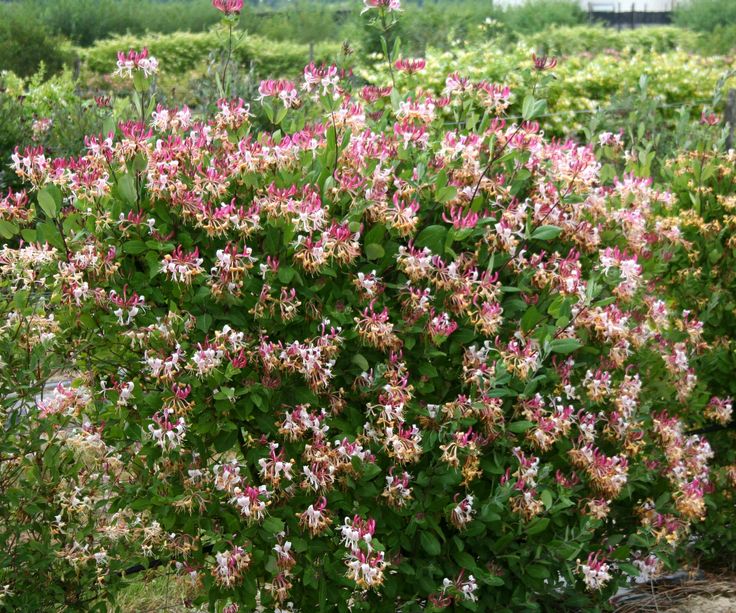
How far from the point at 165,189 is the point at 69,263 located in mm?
318

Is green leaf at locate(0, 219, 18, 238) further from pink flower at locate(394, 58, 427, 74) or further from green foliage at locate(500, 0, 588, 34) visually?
green foliage at locate(500, 0, 588, 34)

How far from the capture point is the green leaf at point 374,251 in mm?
2830

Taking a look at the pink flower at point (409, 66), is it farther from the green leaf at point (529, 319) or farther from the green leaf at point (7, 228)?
the green leaf at point (7, 228)

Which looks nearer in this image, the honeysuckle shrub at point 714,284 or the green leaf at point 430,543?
the green leaf at point 430,543

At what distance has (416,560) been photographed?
3.00m

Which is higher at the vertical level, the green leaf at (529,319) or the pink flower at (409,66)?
the pink flower at (409,66)

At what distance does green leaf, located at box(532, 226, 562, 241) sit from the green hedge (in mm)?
23416

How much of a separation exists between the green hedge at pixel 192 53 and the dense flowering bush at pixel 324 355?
76.5 feet

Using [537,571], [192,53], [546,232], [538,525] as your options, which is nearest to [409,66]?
[546,232]

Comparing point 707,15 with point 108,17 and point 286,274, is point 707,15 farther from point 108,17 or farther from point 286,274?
point 286,274

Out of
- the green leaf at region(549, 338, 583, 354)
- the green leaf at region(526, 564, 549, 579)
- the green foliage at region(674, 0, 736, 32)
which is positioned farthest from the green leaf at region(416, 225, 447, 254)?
the green foliage at region(674, 0, 736, 32)

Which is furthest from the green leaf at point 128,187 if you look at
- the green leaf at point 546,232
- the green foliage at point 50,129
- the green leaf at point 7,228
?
the green foliage at point 50,129

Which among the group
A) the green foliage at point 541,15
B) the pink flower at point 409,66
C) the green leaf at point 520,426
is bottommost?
the green foliage at point 541,15

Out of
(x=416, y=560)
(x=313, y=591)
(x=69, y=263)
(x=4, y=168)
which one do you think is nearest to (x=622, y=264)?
(x=416, y=560)
